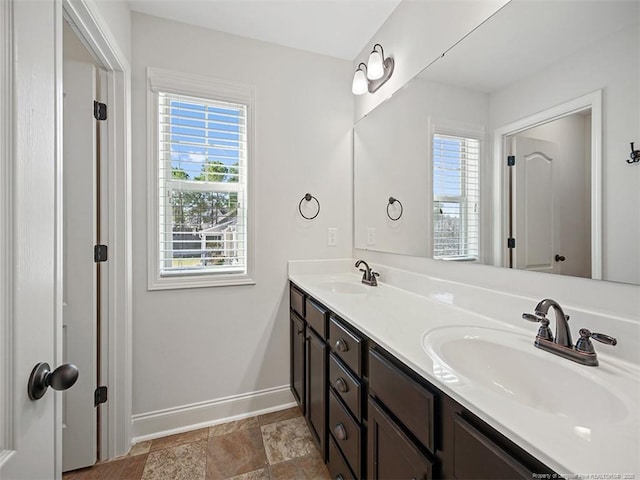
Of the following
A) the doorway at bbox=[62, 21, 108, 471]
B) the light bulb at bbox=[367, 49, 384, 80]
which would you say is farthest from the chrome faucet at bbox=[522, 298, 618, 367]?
the doorway at bbox=[62, 21, 108, 471]

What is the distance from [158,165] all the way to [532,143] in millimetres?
1942

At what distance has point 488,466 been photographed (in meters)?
0.56

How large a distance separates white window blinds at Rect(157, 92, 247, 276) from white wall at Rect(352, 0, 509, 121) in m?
1.03

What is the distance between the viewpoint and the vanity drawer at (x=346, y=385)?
108 centimetres

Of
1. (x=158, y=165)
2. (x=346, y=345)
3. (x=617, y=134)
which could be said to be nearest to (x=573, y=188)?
(x=617, y=134)

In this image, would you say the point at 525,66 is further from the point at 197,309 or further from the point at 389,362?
the point at 197,309

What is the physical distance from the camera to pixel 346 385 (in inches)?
46.0

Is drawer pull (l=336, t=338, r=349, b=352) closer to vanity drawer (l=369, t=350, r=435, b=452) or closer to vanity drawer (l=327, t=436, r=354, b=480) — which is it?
vanity drawer (l=369, t=350, r=435, b=452)

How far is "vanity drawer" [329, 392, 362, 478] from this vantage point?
3.59 feet

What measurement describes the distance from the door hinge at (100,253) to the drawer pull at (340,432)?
4.78 ft

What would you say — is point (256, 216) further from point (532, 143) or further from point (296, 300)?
point (532, 143)

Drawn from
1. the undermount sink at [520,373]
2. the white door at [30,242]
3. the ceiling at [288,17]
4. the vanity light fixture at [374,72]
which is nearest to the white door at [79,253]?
the ceiling at [288,17]

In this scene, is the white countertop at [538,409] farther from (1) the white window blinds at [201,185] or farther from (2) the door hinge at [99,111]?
(2) the door hinge at [99,111]

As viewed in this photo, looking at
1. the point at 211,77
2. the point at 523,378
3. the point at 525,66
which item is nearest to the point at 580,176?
the point at 525,66
